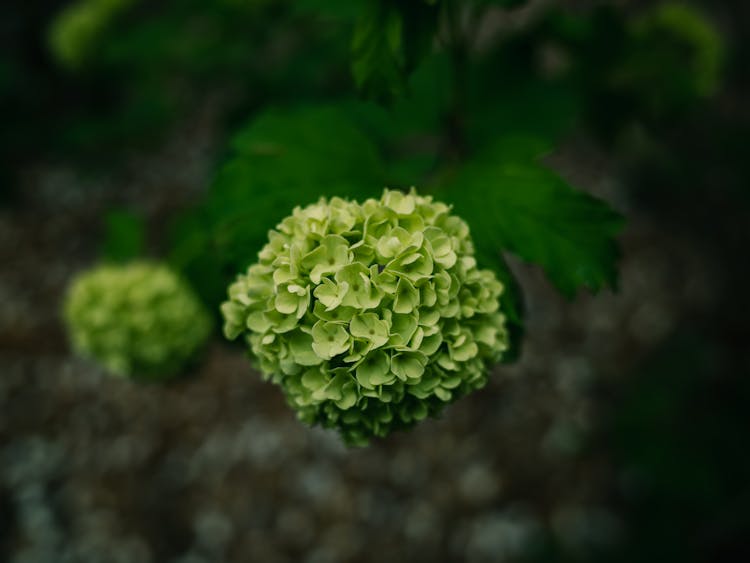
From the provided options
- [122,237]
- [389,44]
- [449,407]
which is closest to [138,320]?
[122,237]

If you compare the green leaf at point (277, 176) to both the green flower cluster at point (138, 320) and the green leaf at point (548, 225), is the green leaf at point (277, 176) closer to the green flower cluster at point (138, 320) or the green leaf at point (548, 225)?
the green leaf at point (548, 225)

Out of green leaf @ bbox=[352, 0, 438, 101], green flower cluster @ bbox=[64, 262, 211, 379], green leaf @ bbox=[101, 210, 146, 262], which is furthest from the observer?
green leaf @ bbox=[101, 210, 146, 262]

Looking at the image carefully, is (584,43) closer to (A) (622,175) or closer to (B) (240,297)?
(B) (240,297)

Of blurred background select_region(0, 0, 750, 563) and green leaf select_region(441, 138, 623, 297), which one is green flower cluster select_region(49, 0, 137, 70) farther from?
green leaf select_region(441, 138, 623, 297)

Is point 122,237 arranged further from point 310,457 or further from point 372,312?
point 310,457

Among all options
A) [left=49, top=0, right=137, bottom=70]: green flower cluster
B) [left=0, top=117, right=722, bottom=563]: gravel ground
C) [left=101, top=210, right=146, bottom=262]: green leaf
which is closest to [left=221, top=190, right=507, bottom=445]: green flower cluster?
[left=101, top=210, right=146, bottom=262]: green leaf

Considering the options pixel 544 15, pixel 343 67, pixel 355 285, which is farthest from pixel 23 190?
pixel 355 285
